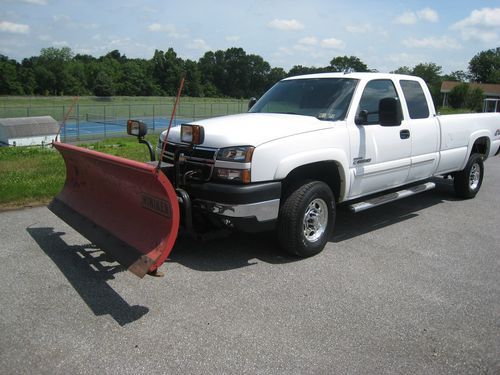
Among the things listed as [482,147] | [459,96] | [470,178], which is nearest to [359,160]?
[470,178]

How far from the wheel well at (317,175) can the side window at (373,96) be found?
2.55 ft

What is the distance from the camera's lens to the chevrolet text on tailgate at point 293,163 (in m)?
4.42

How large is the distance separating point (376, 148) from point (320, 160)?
1132mm

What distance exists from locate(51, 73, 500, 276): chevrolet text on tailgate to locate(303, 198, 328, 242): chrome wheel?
1 centimetres

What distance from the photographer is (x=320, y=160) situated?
495 cm

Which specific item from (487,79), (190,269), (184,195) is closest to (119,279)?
(190,269)

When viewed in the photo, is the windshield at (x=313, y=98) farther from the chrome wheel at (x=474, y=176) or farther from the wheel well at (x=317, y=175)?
the chrome wheel at (x=474, y=176)

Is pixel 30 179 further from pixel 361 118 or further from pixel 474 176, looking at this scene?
pixel 474 176

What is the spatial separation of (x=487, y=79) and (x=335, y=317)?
428ft

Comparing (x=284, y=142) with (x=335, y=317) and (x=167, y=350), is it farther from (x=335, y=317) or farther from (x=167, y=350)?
(x=167, y=350)

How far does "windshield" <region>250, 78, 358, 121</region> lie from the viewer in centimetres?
555

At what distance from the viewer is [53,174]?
840cm

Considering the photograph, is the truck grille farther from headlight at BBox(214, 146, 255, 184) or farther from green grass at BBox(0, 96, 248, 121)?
green grass at BBox(0, 96, 248, 121)

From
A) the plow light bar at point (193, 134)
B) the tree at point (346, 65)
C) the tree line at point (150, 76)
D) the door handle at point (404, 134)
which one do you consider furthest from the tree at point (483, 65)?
the plow light bar at point (193, 134)
